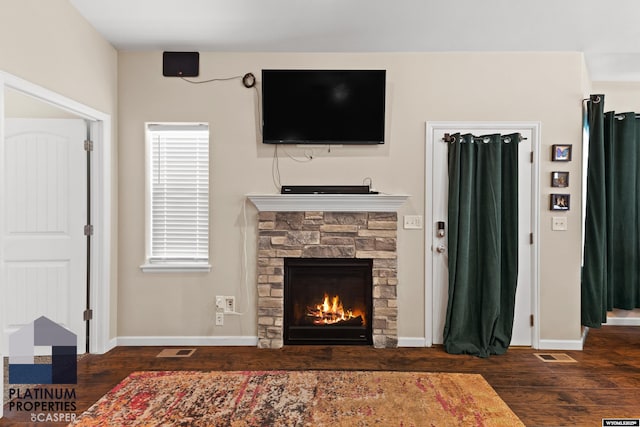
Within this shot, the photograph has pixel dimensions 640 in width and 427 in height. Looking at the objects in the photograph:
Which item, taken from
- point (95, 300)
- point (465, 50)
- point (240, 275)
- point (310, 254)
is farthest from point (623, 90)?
point (95, 300)

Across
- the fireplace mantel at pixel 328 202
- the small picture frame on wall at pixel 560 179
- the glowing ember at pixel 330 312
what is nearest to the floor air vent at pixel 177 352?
the glowing ember at pixel 330 312

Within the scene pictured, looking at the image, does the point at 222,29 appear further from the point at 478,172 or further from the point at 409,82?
the point at 478,172

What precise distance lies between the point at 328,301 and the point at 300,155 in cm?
139

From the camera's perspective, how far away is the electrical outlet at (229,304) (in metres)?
3.75

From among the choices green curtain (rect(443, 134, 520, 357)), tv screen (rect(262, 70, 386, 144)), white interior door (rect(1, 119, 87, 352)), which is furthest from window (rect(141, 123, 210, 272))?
green curtain (rect(443, 134, 520, 357))

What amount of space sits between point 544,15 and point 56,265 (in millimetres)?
4374

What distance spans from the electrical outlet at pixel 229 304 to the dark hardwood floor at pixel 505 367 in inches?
13.5

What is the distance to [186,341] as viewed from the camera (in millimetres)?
3740

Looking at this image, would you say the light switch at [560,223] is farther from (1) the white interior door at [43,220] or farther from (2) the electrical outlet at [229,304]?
(1) the white interior door at [43,220]

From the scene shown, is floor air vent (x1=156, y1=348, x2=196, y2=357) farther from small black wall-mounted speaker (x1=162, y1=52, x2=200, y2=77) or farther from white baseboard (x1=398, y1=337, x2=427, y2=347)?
small black wall-mounted speaker (x1=162, y1=52, x2=200, y2=77)

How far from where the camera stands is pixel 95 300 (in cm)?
351

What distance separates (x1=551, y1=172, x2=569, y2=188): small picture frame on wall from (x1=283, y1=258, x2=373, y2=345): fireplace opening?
1814 millimetres

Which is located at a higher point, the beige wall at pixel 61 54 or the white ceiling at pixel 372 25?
the white ceiling at pixel 372 25

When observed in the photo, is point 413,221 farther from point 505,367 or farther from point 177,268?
point 177,268
